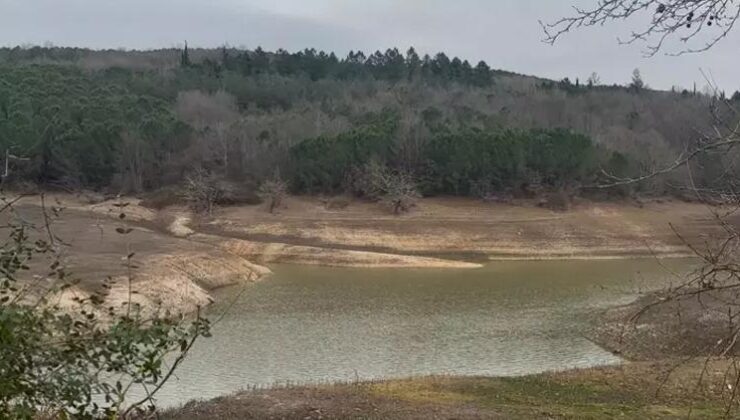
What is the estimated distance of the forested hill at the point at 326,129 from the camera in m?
57.2

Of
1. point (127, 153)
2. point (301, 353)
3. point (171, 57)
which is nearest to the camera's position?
point (301, 353)

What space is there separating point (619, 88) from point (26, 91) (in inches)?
3380

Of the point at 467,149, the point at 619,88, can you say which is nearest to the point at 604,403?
the point at 467,149

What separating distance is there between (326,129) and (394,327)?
46844 mm

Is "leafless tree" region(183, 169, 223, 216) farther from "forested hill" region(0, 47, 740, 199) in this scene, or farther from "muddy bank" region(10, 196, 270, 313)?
"muddy bank" region(10, 196, 270, 313)

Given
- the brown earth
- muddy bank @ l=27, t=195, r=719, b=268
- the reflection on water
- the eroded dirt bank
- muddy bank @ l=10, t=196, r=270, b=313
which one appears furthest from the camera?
muddy bank @ l=27, t=195, r=719, b=268

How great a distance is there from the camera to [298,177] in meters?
57.9

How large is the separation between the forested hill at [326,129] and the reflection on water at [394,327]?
9681mm

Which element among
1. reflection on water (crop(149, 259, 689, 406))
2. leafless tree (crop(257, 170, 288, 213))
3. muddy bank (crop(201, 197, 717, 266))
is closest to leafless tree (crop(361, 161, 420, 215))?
muddy bank (crop(201, 197, 717, 266))

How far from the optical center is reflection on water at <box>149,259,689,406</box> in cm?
1858

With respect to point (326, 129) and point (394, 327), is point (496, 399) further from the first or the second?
point (326, 129)

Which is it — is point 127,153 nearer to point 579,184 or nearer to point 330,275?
point 330,275

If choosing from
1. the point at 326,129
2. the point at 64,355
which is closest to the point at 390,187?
the point at 326,129

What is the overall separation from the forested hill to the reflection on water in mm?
9681
